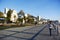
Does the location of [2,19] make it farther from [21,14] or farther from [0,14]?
[21,14]

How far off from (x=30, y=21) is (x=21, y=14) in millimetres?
8854

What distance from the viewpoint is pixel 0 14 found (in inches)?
4274

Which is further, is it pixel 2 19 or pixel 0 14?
pixel 0 14

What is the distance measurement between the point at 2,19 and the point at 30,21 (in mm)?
28257

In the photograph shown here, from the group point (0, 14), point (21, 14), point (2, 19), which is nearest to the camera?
point (2, 19)

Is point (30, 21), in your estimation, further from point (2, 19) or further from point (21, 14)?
point (2, 19)

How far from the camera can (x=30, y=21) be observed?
121 metres

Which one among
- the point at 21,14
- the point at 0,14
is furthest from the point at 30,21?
the point at 0,14

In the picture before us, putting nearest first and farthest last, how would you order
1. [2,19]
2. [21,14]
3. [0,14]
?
[2,19], [0,14], [21,14]

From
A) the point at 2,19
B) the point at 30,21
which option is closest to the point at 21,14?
the point at 30,21

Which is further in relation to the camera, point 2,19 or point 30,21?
point 30,21

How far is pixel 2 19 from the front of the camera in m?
97.4

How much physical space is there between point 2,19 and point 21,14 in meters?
21.8

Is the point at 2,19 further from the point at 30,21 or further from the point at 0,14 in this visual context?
the point at 30,21
